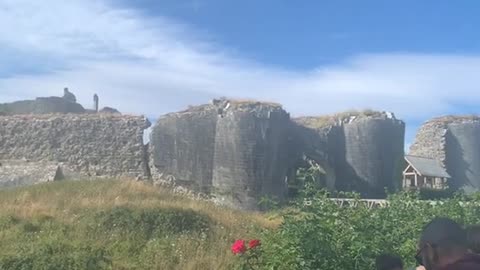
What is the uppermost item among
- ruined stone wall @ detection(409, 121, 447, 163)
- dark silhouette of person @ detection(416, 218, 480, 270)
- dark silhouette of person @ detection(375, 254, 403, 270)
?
dark silhouette of person @ detection(416, 218, 480, 270)

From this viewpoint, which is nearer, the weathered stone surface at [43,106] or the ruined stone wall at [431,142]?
the ruined stone wall at [431,142]

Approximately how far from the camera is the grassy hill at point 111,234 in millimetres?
11008

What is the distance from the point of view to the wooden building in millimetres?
33344

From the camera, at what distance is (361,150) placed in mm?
33312

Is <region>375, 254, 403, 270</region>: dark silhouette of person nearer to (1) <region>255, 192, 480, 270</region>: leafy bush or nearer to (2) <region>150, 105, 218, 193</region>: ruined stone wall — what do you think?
(1) <region>255, 192, 480, 270</region>: leafy bush

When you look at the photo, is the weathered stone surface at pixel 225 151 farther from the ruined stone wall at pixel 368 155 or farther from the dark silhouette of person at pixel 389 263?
the dark silhouette of person at pixel 389 263

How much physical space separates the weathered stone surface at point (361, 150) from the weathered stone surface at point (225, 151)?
13.4ft

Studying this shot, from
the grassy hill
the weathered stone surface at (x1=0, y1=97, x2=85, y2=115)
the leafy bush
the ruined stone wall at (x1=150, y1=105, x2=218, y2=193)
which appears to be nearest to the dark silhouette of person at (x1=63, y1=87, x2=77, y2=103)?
the weathered stone surface at (x1=0, y1=97, x2=85, y2=115)

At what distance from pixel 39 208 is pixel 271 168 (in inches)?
576

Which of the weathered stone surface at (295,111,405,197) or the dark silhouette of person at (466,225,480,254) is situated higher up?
the dark silhouette of person at (466,225,480,254)

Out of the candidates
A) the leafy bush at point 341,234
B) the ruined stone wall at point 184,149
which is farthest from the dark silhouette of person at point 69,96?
the leafy bush at point 341,234

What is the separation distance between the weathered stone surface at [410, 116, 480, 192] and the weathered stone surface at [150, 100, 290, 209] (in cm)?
967

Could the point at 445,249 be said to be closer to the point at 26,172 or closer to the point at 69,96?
the point at 26,172

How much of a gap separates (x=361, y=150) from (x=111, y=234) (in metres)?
21.8
